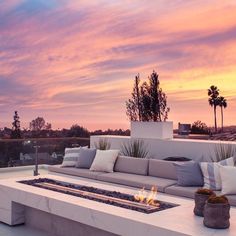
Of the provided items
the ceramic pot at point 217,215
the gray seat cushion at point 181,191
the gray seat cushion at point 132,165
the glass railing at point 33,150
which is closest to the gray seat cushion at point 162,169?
the gray seat cushion at point 132,165

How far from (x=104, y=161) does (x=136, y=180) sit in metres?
1.06

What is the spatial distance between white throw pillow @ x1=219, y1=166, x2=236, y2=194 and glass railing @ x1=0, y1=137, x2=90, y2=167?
5322mm

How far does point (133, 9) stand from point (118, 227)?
529cm

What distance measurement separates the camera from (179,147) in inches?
288

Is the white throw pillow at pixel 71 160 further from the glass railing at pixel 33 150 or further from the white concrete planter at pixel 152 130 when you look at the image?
the glass railing at pixel 33 150

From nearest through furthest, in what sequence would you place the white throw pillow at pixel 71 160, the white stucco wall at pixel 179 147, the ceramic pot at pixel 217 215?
1. the ceramic pot at pixel 217 215
2. the white stucco wall at pixel 179 147
3. the white throw pillow at pixel 71 160

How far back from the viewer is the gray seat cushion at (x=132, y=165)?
6301 mm

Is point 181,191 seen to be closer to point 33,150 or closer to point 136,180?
point 136,180

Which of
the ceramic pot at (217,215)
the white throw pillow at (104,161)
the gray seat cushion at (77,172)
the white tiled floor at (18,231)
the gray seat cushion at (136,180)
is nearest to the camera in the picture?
the ceramic pot at (217,215)

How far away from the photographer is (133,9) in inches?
305

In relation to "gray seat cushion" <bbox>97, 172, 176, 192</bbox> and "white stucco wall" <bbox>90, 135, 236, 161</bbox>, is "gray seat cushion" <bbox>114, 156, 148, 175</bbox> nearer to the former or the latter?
"gray seat cushion" <bbox>97, 172, 176, 192</bbox>

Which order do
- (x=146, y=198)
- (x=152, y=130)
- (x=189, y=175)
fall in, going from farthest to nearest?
(x=152, y=130)
(x=189, y=175)
(x=146, y=198)

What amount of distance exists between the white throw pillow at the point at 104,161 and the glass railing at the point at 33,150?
286cm

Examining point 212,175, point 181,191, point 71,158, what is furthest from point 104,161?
point 212,175
